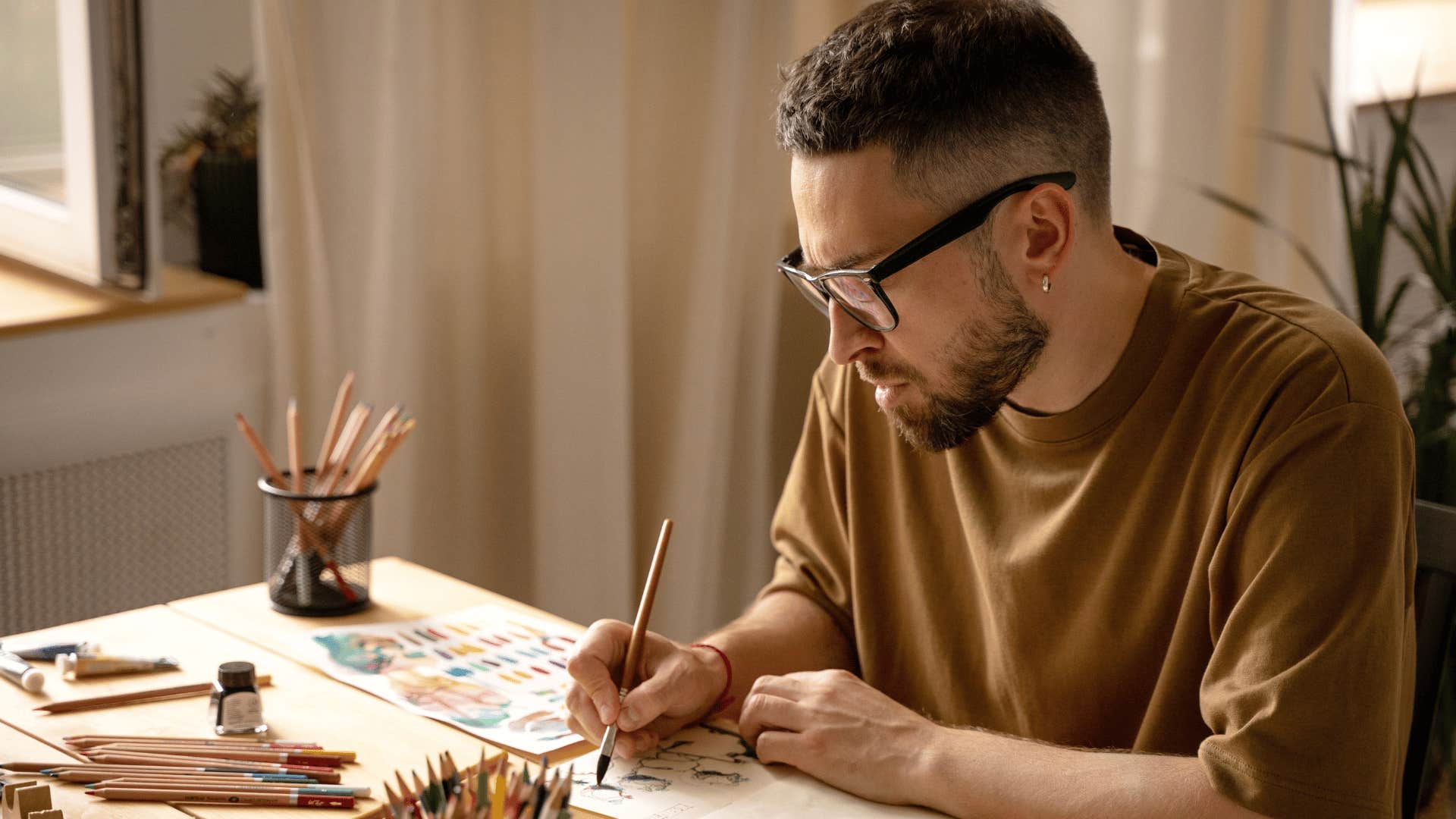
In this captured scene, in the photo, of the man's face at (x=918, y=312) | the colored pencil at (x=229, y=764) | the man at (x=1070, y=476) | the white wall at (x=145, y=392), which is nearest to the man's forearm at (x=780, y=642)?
the man at (x=1070, y=476)

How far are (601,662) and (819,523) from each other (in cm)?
37

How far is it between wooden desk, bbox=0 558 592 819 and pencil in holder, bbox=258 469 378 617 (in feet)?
0.07

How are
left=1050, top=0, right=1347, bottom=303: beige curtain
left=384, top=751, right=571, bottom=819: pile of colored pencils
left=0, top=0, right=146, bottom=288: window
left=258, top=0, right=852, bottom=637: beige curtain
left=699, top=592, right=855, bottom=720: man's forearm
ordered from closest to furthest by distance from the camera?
left=384, top=751, right=571, bottom=819: pile of colored pencils → left=699, top=592, right=855, bottom=720: man's forearm → left=0, top=0, right=146, bottom=288: window → left=258, top=0, right=852, bottom=637: beige curtain → left=1050, top=0, right=1347, bottom=303: beige curtain

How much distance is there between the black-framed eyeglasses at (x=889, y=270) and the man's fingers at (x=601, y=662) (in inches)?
14.0

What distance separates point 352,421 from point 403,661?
14.3 inches

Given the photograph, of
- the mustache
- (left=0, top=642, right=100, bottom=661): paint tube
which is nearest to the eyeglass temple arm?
the mustache

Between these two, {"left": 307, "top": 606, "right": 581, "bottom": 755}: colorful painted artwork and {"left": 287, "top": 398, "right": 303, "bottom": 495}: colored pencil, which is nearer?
{"left": 307, "top": 606, "right": 581, "bottom": 755}: colorful painted artwork

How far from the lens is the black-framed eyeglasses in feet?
4.03

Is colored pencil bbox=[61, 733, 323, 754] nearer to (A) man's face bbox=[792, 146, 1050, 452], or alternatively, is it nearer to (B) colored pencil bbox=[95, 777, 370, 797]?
(B) colored pencil bbox=[95, 777, 370, 797]

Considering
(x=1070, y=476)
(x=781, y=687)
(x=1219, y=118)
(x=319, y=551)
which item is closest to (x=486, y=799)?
(x=781, y=687)

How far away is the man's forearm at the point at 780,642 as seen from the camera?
1.43 m

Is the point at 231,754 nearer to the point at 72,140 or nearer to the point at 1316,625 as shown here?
the point at 1316,625

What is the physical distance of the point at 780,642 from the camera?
148 centimetres

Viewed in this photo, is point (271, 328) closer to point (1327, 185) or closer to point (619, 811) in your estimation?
point (619, 811)
